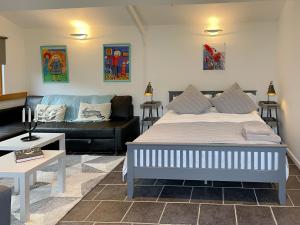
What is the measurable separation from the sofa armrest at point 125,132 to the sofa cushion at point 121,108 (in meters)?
0.16

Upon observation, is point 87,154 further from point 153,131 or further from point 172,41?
point 172,41

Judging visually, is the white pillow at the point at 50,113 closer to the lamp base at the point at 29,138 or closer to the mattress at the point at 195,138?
the lamp base at the point at 29,138

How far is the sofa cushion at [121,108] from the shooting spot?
→ 6410 mm

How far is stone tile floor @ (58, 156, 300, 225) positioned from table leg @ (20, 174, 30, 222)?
0.31 metres

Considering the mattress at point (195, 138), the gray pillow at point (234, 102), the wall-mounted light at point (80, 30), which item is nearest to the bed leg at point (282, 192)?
the mattress at point (195, 138)

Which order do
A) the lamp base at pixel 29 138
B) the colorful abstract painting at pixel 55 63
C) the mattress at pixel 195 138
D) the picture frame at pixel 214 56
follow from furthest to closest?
the colorful abstract painting at pixel 55 63
the picture frame at pixel 214 56
the lamp base at pixel 29 138
the mattress at pixel 195 138

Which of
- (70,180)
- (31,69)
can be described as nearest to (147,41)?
(31,69)

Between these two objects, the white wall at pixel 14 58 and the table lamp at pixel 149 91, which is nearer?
the table lamp at pixel 149 91

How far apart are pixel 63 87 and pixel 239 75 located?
3.35 m

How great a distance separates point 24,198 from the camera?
3066 millimetres

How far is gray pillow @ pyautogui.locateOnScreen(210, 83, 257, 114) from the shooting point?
5.67 m

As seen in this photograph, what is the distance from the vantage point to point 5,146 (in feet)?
13.1

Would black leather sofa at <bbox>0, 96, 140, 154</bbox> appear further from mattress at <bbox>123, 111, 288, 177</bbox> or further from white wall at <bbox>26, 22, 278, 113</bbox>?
white wall at <bbox>26, 22, 278, 113</bbox>

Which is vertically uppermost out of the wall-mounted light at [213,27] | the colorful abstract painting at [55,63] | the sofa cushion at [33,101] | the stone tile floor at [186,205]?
the wall-mounted light at [213,27]
